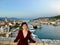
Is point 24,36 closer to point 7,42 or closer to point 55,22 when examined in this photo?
point 7,42

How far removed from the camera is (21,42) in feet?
17.5

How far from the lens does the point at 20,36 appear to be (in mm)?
5387

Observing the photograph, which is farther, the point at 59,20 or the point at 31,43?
the point at 59,20

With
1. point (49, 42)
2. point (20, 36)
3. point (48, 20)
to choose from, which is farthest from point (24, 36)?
point (48, 20)

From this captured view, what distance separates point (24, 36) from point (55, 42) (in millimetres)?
1372

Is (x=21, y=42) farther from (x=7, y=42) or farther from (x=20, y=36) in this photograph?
(x=7, y=42)

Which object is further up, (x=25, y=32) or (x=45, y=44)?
(x=25, y=32)

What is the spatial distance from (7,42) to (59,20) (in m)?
122

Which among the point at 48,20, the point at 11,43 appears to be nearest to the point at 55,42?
the point at 11,43

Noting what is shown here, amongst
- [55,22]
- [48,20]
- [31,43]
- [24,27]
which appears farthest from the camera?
[48,20]

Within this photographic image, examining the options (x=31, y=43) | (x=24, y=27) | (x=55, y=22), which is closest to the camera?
(x=24, y=27)

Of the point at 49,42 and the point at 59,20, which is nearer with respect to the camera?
the point at 49,42

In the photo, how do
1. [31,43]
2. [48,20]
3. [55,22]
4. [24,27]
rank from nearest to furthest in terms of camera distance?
[24,27], [31,43], [55,22], [48,20]

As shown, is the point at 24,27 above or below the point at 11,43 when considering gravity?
above
